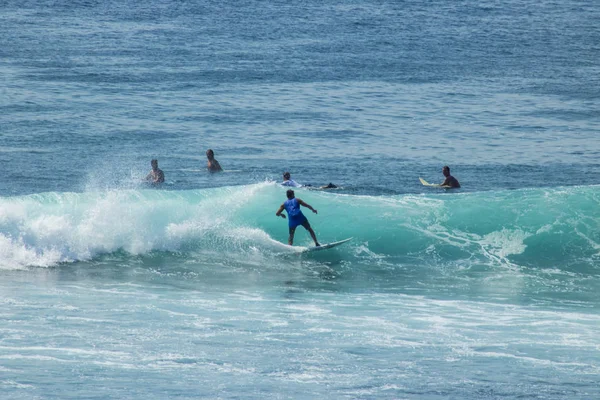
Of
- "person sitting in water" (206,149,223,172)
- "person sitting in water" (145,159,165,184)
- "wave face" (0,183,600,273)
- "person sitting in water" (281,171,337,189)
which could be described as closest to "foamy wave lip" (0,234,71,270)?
Answer: "wave face" (0,183,600,273)

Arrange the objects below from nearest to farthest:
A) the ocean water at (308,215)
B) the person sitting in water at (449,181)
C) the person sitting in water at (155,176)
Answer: the ocean water at (308,215), the person sitting in water at (449,181), the person sitting in water at (155,176)

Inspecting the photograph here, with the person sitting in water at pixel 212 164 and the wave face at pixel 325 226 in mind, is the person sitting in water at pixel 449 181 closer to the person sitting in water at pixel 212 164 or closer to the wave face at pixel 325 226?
the wave face at pixel 325 226

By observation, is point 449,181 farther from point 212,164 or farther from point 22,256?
point 22,256

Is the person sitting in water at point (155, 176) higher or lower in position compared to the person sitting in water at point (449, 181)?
lower

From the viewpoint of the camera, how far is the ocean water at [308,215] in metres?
13.9

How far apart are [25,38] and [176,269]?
3340 centimetres

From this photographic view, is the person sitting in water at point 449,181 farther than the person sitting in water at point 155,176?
No

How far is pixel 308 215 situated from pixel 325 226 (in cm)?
59

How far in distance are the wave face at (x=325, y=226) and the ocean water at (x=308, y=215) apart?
68 millimetres

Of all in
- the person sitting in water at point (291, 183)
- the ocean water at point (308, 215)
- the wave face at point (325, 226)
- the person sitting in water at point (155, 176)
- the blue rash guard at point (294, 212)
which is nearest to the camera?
the ocean water at point (308, 215)

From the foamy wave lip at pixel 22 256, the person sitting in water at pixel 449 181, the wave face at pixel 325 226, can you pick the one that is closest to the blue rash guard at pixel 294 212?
the wave face at pixel 325 226

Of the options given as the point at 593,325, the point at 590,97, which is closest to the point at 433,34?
the point at 590,97

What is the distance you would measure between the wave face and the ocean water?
0.22 ft

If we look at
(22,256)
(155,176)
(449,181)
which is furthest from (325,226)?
(22,256)
